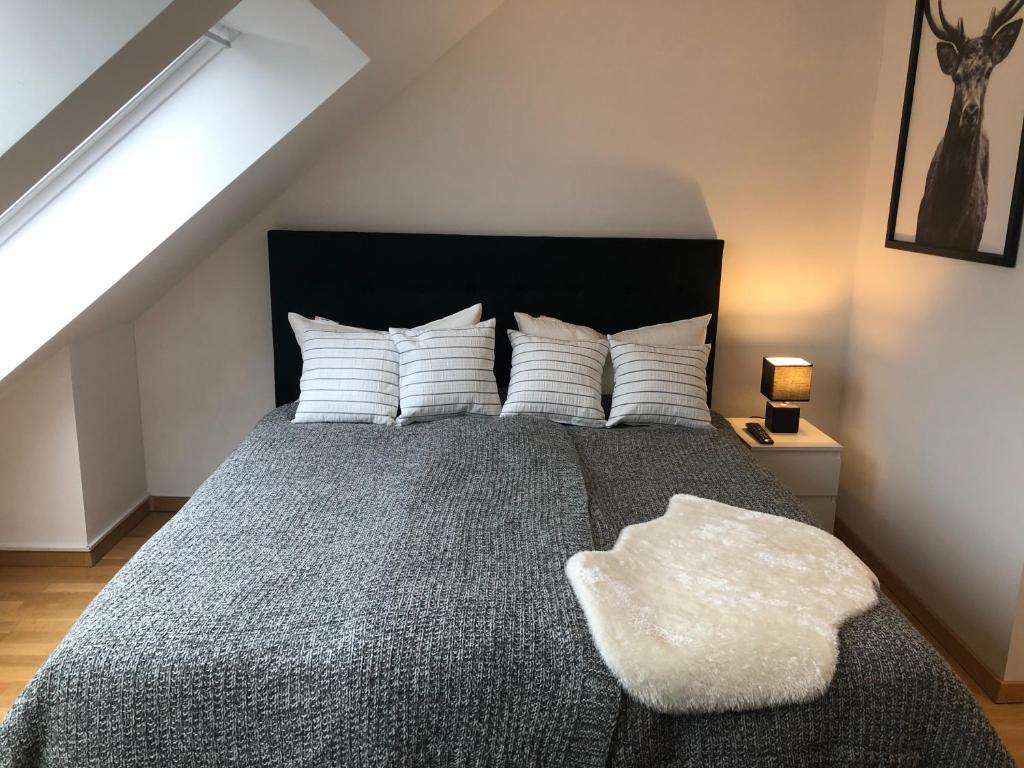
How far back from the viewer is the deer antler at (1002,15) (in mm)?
2330

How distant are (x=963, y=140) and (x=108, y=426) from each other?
3.19m

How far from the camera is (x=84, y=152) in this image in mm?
2586

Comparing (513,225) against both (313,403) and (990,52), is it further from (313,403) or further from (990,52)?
(990,52)

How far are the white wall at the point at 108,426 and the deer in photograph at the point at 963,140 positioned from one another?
3.01m

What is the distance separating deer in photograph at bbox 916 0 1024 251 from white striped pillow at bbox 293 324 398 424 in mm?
1908

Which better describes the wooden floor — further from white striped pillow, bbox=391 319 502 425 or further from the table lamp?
white striped pillow, bbox=391 319 502 425

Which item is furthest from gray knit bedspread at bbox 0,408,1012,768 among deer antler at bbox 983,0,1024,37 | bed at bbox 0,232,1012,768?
deer antler at bbox 983,0,1024,37

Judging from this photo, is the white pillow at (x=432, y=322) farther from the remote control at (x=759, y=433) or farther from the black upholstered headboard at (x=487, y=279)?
the remote control at (x=759, y=433)

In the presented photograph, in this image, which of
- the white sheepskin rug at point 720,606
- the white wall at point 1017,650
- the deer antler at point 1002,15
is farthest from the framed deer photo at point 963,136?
the white sheepskin rug at point 720,606

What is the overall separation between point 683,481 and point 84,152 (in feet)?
6.88

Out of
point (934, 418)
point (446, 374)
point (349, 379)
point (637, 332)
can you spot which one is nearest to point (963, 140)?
point (934, 418)

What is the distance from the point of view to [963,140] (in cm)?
258

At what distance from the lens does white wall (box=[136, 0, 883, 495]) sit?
10.4 feet

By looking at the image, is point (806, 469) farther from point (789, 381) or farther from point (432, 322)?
point (432, 322)
